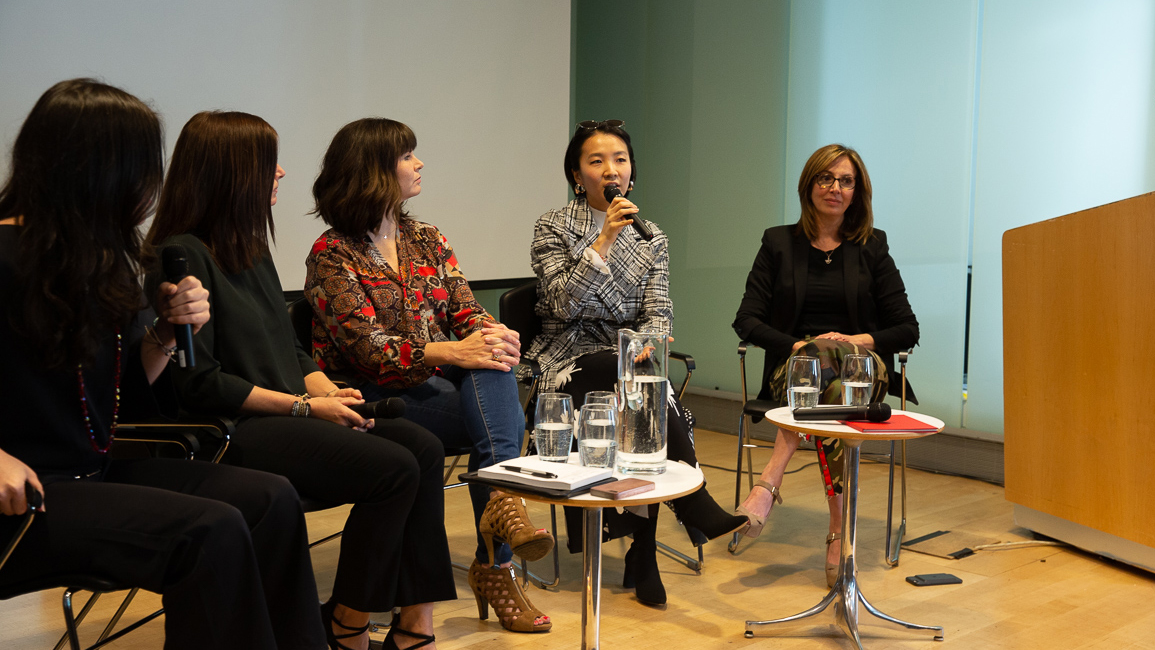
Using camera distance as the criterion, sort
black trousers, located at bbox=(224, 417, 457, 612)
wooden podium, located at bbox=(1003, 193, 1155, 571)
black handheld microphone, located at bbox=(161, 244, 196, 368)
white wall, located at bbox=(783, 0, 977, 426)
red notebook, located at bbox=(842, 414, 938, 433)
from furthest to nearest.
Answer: white wall, located at bbox=(783, 0, 977, 426) < wooden podium, located at bbox=(1003, 193, 1155, 571) < red notebook, located at bbox=(842, 414, 938, 433) < black trousers, located at bbox=(224, 417, 457, 612) < black handheld microphone, located at bbox=(161, 244, 196, 368)

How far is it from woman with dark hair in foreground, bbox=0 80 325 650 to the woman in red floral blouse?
86 cm

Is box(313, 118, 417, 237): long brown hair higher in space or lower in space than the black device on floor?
higher

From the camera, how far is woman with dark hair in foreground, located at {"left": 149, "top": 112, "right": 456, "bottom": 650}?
6.50ft

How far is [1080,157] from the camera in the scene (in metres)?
3.81

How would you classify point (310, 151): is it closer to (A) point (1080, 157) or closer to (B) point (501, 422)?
(B) point (501, 422)

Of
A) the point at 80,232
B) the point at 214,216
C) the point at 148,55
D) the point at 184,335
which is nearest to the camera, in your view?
the point at 80,232

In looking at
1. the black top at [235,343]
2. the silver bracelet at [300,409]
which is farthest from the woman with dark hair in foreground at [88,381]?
the silver bracelet at [300,409]

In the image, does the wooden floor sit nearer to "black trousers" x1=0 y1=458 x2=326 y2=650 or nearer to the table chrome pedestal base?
the table chrome pedestal base

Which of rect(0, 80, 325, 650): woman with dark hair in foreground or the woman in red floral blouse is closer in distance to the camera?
rect(0, 80, 325, 650): woman with dark hair in foreground

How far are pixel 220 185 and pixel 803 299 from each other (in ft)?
6.66

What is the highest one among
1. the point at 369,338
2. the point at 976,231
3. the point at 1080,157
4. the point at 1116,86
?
the point at 1116,86

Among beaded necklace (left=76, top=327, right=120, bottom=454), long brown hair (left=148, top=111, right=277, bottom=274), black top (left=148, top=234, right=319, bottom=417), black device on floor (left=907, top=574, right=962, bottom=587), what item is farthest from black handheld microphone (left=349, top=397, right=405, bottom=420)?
black device on floor (left=907, top=574, right=962, bottom=587)

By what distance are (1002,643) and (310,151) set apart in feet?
11.0

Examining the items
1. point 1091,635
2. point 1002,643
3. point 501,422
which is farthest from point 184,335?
point 1091,635
